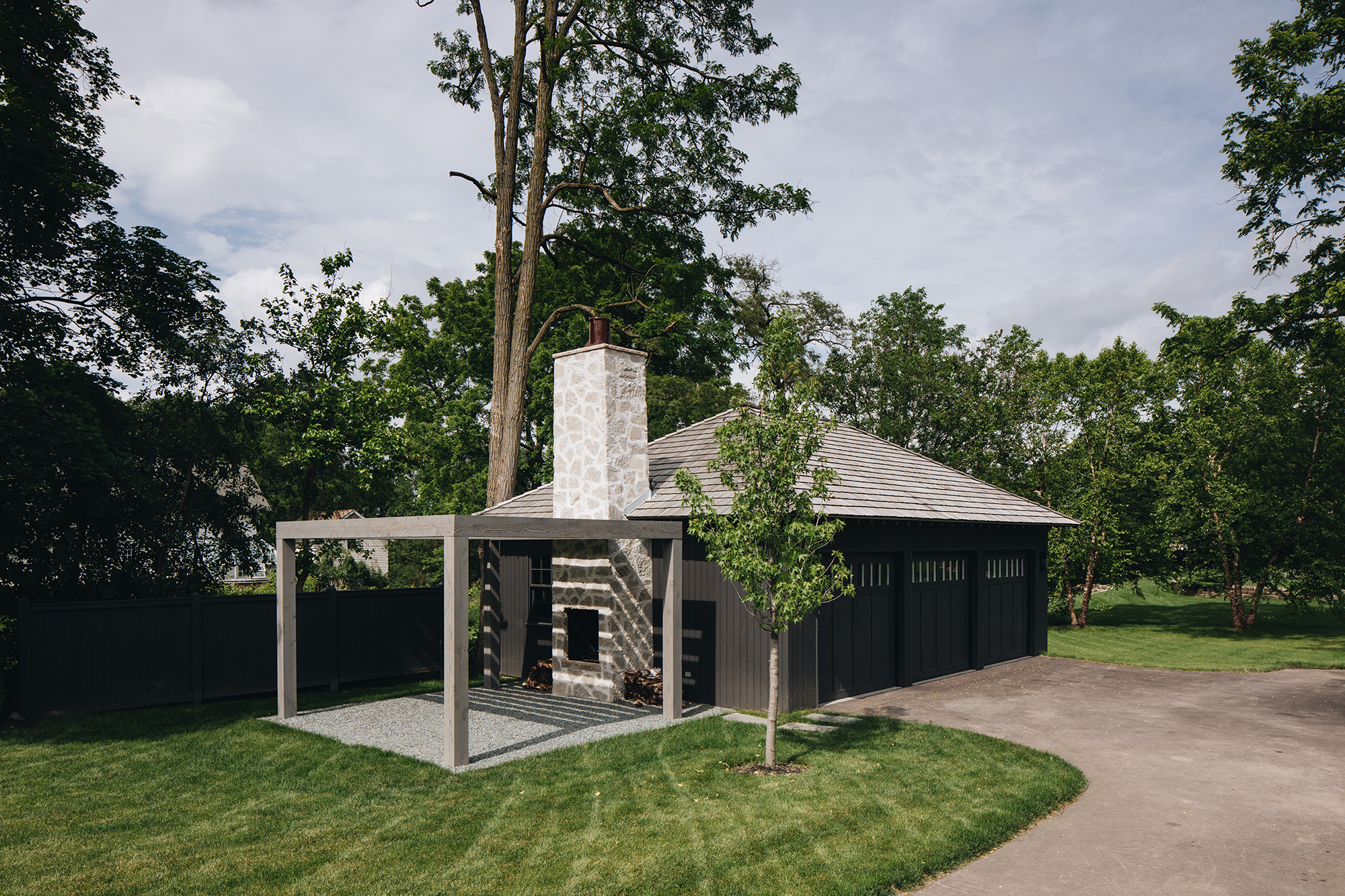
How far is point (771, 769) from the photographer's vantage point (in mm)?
8148

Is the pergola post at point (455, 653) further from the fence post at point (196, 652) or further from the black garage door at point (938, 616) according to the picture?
the black garage door at point (938, 616)

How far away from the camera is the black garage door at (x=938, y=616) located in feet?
44.5

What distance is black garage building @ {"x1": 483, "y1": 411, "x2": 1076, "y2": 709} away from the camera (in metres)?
11.3

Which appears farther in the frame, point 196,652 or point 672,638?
point 196,652

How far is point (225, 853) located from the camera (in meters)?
6.14

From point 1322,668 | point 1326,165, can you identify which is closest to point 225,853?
point 1322,668

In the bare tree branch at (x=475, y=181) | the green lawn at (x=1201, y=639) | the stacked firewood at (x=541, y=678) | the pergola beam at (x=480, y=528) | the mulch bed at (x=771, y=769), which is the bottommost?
the green lawn at (x=1201, y=639)

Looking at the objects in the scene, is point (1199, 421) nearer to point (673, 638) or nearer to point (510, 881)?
point (673, 638)

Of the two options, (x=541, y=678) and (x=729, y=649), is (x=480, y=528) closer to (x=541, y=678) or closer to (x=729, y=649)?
(x=729, y=649)

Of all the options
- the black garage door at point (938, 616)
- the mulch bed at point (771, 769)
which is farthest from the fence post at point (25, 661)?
the black garage door at point (938, 616)

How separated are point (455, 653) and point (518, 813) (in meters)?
2.05

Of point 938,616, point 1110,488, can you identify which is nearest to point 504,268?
point 938,616

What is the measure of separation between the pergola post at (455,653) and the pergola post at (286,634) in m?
3.72

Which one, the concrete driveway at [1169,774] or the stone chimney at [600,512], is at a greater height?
the stone chimney at [600,512]
